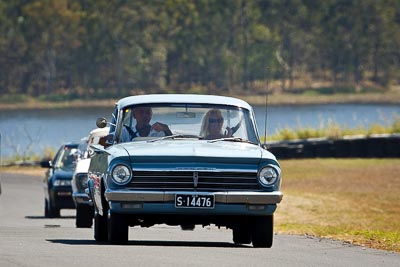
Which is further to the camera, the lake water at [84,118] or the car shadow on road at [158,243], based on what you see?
the lake water at [84,118]

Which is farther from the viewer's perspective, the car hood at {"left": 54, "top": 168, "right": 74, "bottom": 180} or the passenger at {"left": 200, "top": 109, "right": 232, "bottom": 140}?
the car hood at {"left": 54, "top": 168, "right": 74, "bottom": 180}

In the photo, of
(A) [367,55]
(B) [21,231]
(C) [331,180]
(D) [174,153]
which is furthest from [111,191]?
(A) [367,55]

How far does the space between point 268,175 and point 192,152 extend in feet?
2.70

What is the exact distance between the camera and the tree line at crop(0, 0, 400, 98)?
401 feet

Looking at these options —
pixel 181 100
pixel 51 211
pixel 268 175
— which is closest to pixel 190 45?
pixel 51 211

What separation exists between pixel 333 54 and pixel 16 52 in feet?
105

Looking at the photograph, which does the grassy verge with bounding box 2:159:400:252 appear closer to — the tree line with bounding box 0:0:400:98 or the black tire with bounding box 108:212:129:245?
the black tire with bounding box 108:212:129:245

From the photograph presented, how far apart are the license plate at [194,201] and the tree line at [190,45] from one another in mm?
105744

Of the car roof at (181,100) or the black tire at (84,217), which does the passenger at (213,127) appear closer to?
the car roof at (181,100)

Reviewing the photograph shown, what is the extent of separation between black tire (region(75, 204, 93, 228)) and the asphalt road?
1057 millimetres

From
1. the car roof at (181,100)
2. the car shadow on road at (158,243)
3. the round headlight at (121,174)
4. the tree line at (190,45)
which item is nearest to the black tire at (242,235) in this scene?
the car shadow on road at (158,243)

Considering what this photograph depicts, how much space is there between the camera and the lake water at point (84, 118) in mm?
85475

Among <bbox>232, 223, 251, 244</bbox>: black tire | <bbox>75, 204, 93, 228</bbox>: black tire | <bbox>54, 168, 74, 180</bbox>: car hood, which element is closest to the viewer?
<bbox>232, 223, 251, 244</bbox>: black tire

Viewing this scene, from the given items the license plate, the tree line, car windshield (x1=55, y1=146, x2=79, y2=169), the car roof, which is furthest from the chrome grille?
the tree line
